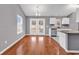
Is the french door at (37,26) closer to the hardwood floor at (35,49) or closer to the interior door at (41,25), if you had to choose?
the interior door at (41,25)

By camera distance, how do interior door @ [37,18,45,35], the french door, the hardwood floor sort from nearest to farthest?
1. the hardwood floor
2. the french door
3. interior door @ [37,18,45,35]

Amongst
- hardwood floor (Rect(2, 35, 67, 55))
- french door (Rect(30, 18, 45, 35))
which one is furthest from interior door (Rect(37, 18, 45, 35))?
hardwood floor (Rect(2, 35, 67, 55))

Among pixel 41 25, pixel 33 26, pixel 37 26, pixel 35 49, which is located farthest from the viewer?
pixel 33 26

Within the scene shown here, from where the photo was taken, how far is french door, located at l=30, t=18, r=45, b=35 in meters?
11.6

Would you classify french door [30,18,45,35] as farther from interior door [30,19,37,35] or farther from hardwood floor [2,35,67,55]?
hardwood floor [2,35,67,55]

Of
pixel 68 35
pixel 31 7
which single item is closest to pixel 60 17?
pixel 31 7

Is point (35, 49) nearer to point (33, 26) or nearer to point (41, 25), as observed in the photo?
point (41, 25)

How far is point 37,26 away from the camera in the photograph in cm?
1152

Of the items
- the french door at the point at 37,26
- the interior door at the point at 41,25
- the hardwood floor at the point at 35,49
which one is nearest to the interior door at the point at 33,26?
the french door at the point at 37,26

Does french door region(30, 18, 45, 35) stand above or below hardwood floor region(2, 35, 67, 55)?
above

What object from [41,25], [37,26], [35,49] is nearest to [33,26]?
[37,26]

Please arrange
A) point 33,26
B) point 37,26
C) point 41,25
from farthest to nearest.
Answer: point 33,26, point 41,25, point 37,26
